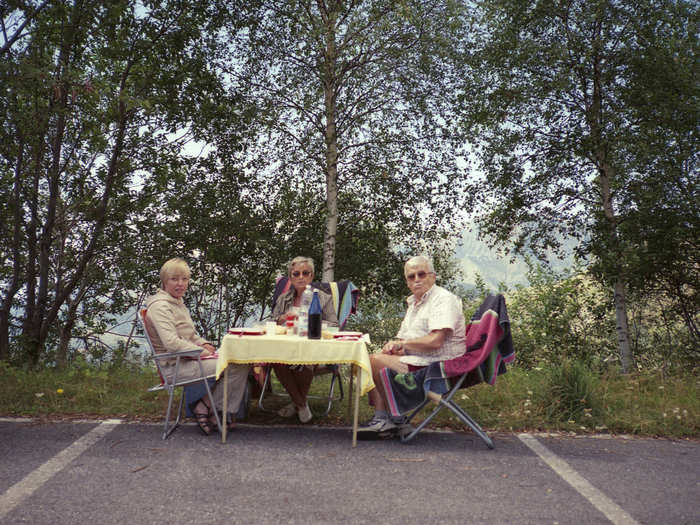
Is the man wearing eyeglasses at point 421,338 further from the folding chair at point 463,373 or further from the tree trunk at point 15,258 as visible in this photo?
the tree trunk at point 15,258

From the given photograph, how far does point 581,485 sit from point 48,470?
124 inches

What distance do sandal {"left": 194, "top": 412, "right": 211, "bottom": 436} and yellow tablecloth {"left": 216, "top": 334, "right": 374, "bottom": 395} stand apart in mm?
456

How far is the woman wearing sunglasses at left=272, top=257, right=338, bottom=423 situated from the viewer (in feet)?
14.7

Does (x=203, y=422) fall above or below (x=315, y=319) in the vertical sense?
below

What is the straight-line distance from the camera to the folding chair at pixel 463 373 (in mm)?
3842

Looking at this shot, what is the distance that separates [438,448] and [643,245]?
7.53 meters

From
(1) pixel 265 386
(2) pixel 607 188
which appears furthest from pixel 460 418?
(2) pixel 607 188

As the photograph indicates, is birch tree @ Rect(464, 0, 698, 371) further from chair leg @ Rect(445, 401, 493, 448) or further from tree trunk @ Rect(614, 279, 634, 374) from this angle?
chair leg @ Rect(445, 401, 493, 448)

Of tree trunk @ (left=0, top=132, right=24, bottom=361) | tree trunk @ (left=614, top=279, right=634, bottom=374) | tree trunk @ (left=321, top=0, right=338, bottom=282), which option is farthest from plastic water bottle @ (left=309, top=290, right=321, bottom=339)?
tree trunk @ (left=614, top=279, right=634, bottom=374)

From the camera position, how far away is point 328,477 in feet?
10.7

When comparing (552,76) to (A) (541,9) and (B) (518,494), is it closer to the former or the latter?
(A) (541,9)

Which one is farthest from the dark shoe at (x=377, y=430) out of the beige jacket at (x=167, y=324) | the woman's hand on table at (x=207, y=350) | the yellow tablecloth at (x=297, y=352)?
the beige jacket at (x=167, y=324)

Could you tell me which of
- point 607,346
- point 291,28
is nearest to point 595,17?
point 291,28

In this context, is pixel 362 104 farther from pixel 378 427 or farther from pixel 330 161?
pixel 378 427
